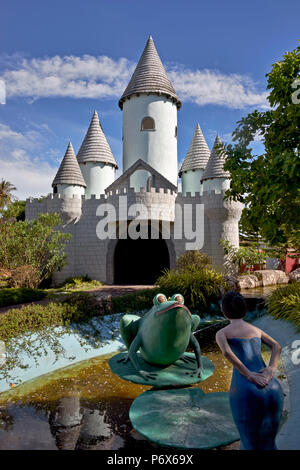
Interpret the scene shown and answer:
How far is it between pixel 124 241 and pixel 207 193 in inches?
271

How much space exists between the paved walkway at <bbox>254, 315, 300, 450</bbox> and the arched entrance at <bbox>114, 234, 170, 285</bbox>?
1304 centimetres

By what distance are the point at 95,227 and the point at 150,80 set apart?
12136mm

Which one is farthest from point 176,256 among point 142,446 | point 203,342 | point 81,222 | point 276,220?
point 142,446

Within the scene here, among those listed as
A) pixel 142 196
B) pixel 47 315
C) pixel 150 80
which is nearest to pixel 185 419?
pixel 47 315

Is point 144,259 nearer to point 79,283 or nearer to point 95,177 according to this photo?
point 79,283

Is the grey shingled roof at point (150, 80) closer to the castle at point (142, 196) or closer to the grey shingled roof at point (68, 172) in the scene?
the castle at point (142, 196)

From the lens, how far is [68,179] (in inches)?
790

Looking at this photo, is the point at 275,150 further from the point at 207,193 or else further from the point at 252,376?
the point at 207,193

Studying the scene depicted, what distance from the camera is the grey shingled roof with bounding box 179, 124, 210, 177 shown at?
76.5 ft

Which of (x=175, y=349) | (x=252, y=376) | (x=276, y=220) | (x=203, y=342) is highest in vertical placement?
(x=276, y=220)

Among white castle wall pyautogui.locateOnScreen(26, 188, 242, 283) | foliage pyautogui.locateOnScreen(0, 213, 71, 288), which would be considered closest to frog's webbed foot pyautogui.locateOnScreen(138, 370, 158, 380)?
foliage pyautogui.locateOnScreen(0, 213, 71, 288)

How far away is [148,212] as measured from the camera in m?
17.5

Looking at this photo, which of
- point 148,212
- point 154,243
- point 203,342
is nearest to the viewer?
point 203,342

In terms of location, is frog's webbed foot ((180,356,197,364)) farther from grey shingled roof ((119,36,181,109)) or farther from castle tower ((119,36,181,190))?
grey shingled roof ((119,36,181,109))
